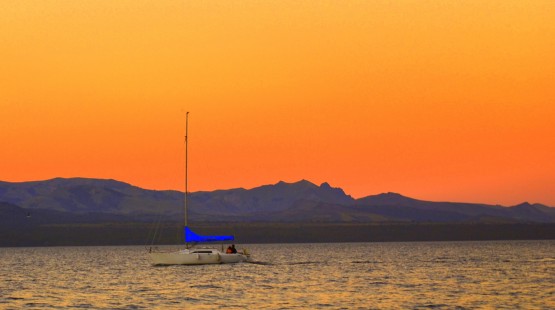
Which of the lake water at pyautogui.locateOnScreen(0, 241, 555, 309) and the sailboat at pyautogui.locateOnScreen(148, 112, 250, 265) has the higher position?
the sailboat at pyautogui.locateOnScreen(148, 112, 250, 265)

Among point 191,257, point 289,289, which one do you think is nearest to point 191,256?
point 191,257

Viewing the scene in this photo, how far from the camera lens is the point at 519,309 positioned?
7519cm

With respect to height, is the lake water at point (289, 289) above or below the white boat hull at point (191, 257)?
below

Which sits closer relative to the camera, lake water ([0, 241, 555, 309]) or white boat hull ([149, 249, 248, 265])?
lake water ([0, 241, 555, 309])

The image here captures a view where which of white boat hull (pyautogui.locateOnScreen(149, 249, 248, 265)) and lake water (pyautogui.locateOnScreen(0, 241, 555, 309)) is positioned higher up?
white boat hull (pyautogui.locateOnScreen(149, 249, 248, 265))

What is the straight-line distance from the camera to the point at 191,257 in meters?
135

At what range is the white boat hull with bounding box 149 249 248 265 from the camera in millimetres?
134625

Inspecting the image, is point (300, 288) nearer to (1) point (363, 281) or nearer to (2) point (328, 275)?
(1) point (363, 281)

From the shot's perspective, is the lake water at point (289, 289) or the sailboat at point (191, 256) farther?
the sailboat at point (191, 256)

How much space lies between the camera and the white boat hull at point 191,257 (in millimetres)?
134625

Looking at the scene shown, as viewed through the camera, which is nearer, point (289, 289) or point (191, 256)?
point (289, 289)

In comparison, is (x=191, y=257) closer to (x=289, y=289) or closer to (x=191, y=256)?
(x=191, y=256)

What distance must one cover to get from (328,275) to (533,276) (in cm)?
2361

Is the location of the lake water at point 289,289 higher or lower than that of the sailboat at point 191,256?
lower
